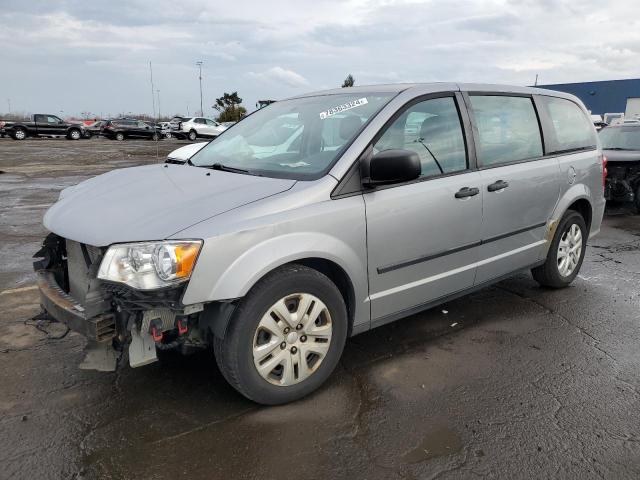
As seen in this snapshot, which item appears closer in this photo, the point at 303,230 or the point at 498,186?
the point at 303,230

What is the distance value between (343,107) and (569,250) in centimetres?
270

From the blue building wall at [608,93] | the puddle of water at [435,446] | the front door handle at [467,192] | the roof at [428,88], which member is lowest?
the puddle of water at [435,446]

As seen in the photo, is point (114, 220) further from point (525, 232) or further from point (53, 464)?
point (525, 232)

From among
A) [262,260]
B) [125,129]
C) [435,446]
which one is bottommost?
[435,446]

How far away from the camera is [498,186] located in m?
3.88

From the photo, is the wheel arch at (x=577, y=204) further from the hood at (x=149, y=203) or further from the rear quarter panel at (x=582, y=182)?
the hood at (x=149, y=203)

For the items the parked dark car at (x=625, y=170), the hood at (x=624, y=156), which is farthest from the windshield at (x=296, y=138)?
the parked dark car at (x=625, y=170)

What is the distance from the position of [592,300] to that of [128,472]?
4.14m

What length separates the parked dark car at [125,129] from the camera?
36719mm

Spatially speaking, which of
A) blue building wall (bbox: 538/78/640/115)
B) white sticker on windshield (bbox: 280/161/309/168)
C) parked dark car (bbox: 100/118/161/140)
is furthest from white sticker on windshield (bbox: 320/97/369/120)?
blue building wall (bbox: 538/78/640/115)

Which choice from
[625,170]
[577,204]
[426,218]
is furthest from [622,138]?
[426,218]

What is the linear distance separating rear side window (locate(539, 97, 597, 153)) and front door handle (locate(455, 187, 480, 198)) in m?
1.21

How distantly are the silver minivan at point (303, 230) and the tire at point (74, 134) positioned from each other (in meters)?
36.5

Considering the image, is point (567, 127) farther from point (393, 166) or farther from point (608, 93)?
point (608, 93)
